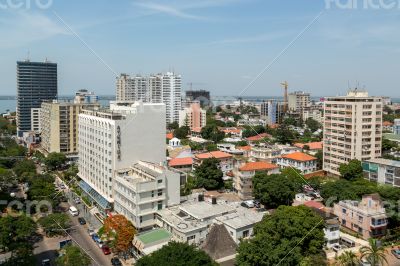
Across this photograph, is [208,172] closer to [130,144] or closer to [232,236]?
[130,144]

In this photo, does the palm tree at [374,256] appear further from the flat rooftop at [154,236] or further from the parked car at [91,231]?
the parked car at [91,231]

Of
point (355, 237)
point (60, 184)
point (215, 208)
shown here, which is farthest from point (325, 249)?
point (60, 184)

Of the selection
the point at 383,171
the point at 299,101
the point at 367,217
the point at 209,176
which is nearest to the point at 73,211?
the point at 209,176

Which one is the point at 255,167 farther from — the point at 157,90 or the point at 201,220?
the point at 157,90

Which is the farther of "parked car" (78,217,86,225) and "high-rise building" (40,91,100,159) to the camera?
"high-rise building" (40,91,100,159)

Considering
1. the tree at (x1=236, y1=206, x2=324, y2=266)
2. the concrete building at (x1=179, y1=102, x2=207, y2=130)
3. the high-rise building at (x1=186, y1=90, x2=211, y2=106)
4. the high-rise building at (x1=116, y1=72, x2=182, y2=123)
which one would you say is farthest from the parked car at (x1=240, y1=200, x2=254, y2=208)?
the high-rise building at (x1=186, y1=90, x2=211, y2=106)

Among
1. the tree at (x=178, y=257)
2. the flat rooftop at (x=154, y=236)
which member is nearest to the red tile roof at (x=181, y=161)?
the flat rooftop at (x=154, y=236)

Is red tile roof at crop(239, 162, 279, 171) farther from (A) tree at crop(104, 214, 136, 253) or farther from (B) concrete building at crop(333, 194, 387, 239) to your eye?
(A) tree at crop(104, 214, 136, 253)
